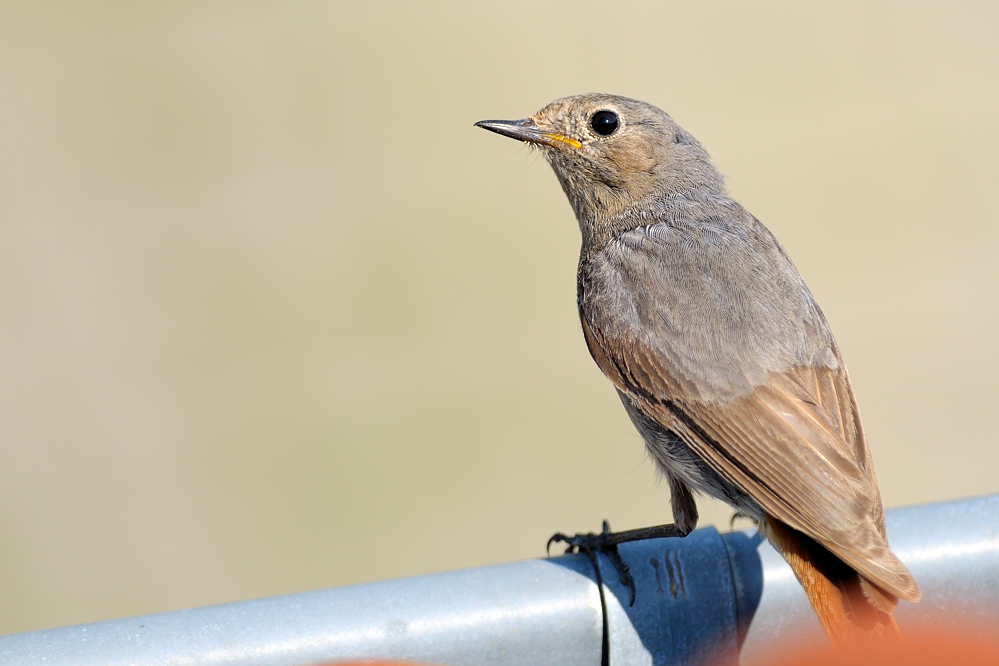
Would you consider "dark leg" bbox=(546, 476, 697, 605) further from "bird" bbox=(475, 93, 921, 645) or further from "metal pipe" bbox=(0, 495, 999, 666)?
"metal pipe" bbox=(0, 495, 999, 666)

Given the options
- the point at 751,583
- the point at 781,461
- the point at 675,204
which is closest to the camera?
the point at 751,583

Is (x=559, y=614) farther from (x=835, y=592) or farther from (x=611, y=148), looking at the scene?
(x=611, y=148)

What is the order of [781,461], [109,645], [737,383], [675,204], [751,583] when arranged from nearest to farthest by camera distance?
[109,645], [751,583], [781,461], [737,383], [675,204]

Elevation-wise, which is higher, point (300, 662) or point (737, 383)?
point (737, 383)

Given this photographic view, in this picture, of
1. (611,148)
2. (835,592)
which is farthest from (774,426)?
(611,148)

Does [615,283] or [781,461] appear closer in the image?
[781,461]

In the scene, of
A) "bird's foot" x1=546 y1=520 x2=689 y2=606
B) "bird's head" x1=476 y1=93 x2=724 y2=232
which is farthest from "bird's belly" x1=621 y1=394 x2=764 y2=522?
"bird's head" x1=476 y1=93 x2=724 y2=232

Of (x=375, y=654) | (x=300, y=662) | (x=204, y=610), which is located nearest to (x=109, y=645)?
(x=204, y=610)

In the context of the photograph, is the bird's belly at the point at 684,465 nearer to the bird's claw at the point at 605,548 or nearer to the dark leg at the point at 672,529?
the dark leg at the point at 672,529

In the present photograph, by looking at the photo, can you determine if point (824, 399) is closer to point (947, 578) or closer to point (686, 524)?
point (686, 524)

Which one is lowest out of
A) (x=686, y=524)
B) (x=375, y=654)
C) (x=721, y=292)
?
(x=686, y=524)
